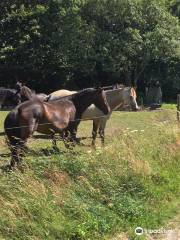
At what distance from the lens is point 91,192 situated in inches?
283

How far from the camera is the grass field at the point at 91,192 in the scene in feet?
20.0

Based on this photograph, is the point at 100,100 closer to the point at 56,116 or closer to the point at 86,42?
the point at 56,116

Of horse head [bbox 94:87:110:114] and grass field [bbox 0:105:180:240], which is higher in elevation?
horse head [bbox 94:87:110:114]

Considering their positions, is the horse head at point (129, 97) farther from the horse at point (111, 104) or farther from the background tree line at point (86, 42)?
the background tree line at point (86, 42)

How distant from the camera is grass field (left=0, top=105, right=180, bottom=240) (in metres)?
6.11

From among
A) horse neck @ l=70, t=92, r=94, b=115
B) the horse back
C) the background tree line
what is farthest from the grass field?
the background tree line

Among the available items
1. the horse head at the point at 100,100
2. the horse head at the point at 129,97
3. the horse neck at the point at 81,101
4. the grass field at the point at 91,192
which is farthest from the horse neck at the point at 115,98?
the grass field at the point at 91,192

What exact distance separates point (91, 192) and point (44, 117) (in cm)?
374

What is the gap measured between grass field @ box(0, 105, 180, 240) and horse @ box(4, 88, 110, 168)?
1395 millimetres

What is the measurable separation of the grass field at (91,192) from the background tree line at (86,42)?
916 inches

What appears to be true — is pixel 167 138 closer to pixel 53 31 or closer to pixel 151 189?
pixel 151 189

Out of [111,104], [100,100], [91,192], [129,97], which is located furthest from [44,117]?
[129,97]

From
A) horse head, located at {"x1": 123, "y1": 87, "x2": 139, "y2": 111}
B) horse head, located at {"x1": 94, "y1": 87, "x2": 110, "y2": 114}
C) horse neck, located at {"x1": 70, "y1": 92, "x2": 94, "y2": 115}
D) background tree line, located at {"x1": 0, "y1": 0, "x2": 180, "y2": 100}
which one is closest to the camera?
horse neck, located at {"x1": 70, "y1": 92, "x2": 94, "y2": 115}

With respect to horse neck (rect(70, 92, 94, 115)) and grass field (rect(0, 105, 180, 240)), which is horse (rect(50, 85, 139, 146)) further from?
grass field (rect(0, 105, 180, 240))
